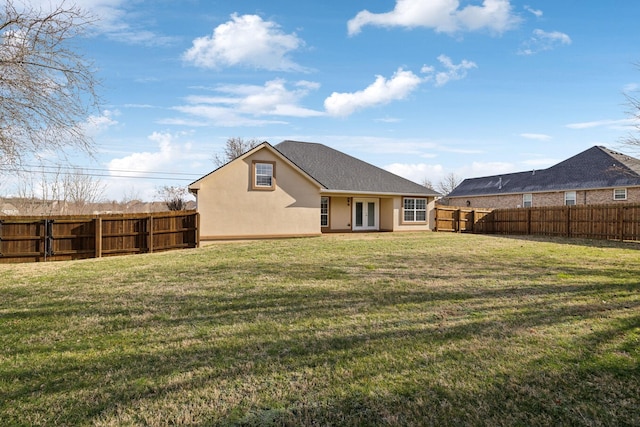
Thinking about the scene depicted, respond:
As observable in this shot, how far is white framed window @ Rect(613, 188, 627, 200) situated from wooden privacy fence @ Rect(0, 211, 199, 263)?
103 feet

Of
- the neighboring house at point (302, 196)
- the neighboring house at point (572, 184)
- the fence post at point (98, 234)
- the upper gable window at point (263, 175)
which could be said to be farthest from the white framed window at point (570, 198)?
→ the fence post at point (98, 234)

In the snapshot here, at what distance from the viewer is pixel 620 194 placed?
86.4ft

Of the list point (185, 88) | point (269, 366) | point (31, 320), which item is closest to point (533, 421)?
point (269, 366)

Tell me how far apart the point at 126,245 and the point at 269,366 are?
12.8m

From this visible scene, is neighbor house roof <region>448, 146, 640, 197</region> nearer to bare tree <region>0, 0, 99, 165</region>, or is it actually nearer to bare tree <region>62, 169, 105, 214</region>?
bare tree <region>0, 0, 99, 165</region>

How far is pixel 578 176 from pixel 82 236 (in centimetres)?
3523

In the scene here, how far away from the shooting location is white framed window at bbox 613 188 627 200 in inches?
1027

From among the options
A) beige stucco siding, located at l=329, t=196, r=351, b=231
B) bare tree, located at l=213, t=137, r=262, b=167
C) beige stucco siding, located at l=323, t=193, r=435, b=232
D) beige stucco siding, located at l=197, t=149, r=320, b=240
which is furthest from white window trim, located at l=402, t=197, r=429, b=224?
bare tree, located at l=213, t=137, r=262, b=167

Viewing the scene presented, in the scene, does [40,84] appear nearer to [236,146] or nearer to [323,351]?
[323,351]

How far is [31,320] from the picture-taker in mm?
5234

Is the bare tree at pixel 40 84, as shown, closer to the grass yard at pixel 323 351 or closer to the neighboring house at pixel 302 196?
the grass yard at pixel 323 351

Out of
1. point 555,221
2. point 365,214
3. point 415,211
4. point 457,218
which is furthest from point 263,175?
point 555,221

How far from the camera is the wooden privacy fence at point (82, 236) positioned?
1247cm

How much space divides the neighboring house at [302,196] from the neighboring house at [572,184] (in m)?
13.7
